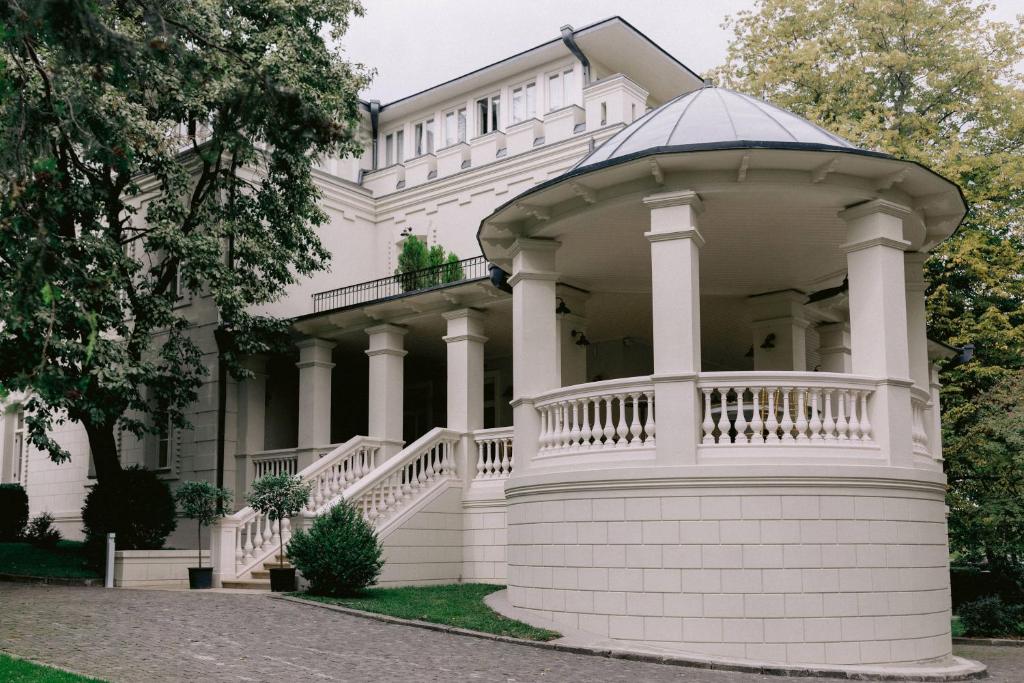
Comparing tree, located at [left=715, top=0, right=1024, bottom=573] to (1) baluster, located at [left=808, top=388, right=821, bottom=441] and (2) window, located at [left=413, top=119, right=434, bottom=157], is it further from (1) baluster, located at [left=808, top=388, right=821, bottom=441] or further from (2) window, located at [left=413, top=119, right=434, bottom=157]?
(1) baluster, located at [left=808, top=388, right=821, bottom=441]

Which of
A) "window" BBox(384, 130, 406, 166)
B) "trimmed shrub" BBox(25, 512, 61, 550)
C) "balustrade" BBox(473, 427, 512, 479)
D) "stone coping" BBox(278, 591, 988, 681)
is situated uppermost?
"window" BBox(384, 130, 406, 166)

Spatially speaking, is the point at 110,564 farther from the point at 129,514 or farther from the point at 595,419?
the point at 595,419

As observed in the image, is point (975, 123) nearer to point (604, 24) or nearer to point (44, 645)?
point (604, 24)

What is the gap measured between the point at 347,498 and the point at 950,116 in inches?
756

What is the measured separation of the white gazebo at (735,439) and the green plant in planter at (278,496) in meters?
4.05

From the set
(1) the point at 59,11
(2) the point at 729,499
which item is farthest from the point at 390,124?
(1) the point at 59,11

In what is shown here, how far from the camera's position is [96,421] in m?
19.1

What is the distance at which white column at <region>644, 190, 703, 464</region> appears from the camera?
1246cm

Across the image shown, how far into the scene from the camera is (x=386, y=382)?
21.9 m

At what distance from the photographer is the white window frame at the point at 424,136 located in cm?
3050

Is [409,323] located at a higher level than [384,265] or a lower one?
lower

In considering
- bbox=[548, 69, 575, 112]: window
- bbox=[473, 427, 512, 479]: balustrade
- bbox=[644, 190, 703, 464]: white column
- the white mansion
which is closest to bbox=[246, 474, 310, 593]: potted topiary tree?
the white mansion

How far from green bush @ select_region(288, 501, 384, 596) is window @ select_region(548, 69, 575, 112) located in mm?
15471

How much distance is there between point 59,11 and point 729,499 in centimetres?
851
